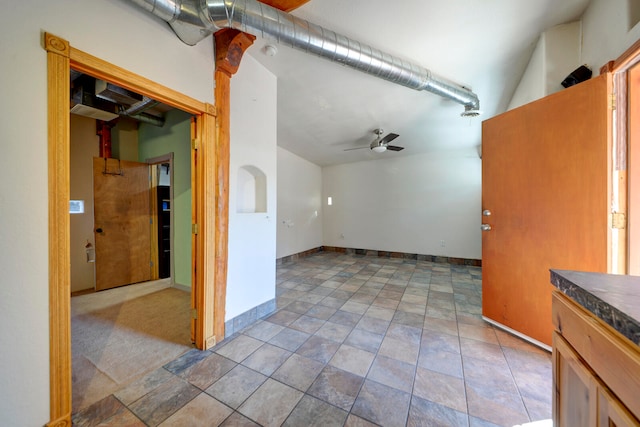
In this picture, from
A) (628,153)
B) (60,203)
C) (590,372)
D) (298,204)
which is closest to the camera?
→ (590,372)

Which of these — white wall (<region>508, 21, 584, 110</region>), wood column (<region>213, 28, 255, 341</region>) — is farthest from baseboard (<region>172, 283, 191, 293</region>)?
white wall (<region>508, 21, 584, 110</region>)

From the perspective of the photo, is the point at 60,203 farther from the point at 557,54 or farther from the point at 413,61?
the point at 557,54

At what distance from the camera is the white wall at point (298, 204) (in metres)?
5.25

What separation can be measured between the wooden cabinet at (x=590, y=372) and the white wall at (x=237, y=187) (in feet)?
7.36

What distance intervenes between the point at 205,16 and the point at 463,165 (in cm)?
540

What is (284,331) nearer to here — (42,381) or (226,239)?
(226,239)

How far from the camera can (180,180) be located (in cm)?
338

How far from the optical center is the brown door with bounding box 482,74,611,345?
63.2 inches

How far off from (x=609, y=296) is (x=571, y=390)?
40 cm

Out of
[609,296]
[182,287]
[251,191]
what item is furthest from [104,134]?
[609,296]

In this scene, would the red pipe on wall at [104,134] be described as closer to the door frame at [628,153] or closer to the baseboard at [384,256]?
the baseboard at [384,256]

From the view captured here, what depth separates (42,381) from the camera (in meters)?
1.15

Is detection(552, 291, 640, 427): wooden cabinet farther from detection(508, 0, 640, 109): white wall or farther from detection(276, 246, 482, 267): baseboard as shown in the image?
detection(276, 246, 482, 267): baseboard

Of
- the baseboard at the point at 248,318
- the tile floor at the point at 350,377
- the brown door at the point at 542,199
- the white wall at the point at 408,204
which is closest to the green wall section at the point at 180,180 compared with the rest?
the baseboard at the point at 248,318
